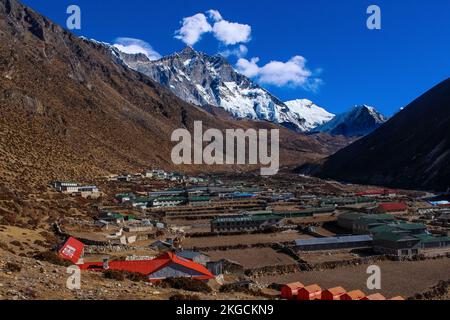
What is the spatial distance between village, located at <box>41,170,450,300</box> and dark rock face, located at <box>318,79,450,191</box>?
51.3 m

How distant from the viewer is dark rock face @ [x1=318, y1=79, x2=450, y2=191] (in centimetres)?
14150

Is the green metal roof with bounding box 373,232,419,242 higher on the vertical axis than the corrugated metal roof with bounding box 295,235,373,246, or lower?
higher

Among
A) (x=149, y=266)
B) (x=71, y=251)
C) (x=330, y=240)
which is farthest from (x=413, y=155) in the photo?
(x=149, y=266)

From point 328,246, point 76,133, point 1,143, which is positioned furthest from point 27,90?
point 328,246

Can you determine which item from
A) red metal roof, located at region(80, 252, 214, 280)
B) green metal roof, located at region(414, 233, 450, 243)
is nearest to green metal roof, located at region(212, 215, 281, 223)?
green metal roof, located at region(414, 233, 450, 243)

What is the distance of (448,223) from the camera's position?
225 ft

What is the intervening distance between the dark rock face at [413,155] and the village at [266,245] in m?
51.3

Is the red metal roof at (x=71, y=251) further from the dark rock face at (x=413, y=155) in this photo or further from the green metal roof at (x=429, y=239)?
the dark rock face at (x=413, y=155)

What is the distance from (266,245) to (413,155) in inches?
4711

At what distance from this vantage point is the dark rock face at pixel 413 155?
464 feet

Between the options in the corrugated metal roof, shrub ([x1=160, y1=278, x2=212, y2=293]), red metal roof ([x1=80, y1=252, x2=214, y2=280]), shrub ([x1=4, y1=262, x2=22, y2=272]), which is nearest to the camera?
shrub ([x1=4, y1=262, x2=22, y2=272])

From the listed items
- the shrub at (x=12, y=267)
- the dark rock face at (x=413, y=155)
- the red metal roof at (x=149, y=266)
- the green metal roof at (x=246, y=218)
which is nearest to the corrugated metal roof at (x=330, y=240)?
the green metal roof at (x=246, y=218)

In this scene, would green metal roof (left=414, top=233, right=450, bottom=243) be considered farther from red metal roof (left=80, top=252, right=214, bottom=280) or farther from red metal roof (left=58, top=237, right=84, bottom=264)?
red metal roof (left=58, top=237, right=84, bottom=264)
